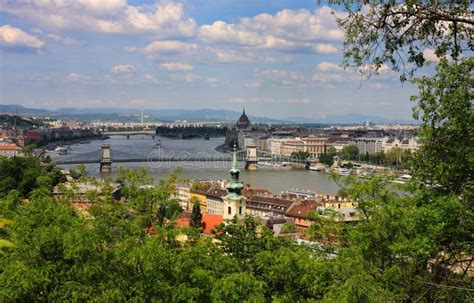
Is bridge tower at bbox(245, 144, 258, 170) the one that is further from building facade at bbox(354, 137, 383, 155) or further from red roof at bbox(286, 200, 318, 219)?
red roof at bbox(286, 200, 318, 219)

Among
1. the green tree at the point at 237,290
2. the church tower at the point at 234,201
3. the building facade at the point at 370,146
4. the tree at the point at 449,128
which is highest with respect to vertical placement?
the tree at the point at 449,128

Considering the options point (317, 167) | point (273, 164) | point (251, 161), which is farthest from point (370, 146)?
point (251, 161)

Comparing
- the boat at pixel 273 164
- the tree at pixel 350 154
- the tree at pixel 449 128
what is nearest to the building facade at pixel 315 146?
the tree at pixel 350 154

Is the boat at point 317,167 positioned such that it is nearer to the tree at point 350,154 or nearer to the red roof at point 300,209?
the tree at point 350,154

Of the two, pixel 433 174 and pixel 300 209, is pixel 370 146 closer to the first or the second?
pixel 300 209

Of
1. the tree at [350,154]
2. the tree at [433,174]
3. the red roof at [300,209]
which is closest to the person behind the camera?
the tree at [433,174]

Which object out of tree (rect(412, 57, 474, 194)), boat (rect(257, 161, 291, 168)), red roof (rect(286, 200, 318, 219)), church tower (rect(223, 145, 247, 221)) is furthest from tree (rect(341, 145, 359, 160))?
tree (rect(412, 57, 474, 194))

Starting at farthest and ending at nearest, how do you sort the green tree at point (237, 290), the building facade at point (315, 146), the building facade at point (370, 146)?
the building facade at point (370, 146) < the building facade at point (315, 146) < the green tree at point (237, 290)

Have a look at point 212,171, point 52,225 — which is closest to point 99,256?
point 52,225

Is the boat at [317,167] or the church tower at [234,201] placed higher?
the church tower at [234,201]

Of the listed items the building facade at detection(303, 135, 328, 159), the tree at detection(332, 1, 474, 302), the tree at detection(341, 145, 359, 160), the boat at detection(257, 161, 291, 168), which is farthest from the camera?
the building facade at detection(303, 135, 328, 159)

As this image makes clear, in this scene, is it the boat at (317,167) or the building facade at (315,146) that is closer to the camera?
the boat at (317,167)

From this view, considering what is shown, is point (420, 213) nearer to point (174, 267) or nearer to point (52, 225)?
point (174, 267)

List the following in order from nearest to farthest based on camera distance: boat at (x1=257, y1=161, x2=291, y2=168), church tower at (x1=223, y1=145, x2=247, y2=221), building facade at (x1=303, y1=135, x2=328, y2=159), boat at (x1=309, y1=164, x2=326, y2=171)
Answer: church tower at (x1=223, y1=145, x2=247, y2=221)
boat at (x1=309, y1=164, x2=326, y2=171)
boat at (x1=257, y1=161, x2=291, y2=168)
building facade at (x1=303, y1=135, x2=328, y2=159)
